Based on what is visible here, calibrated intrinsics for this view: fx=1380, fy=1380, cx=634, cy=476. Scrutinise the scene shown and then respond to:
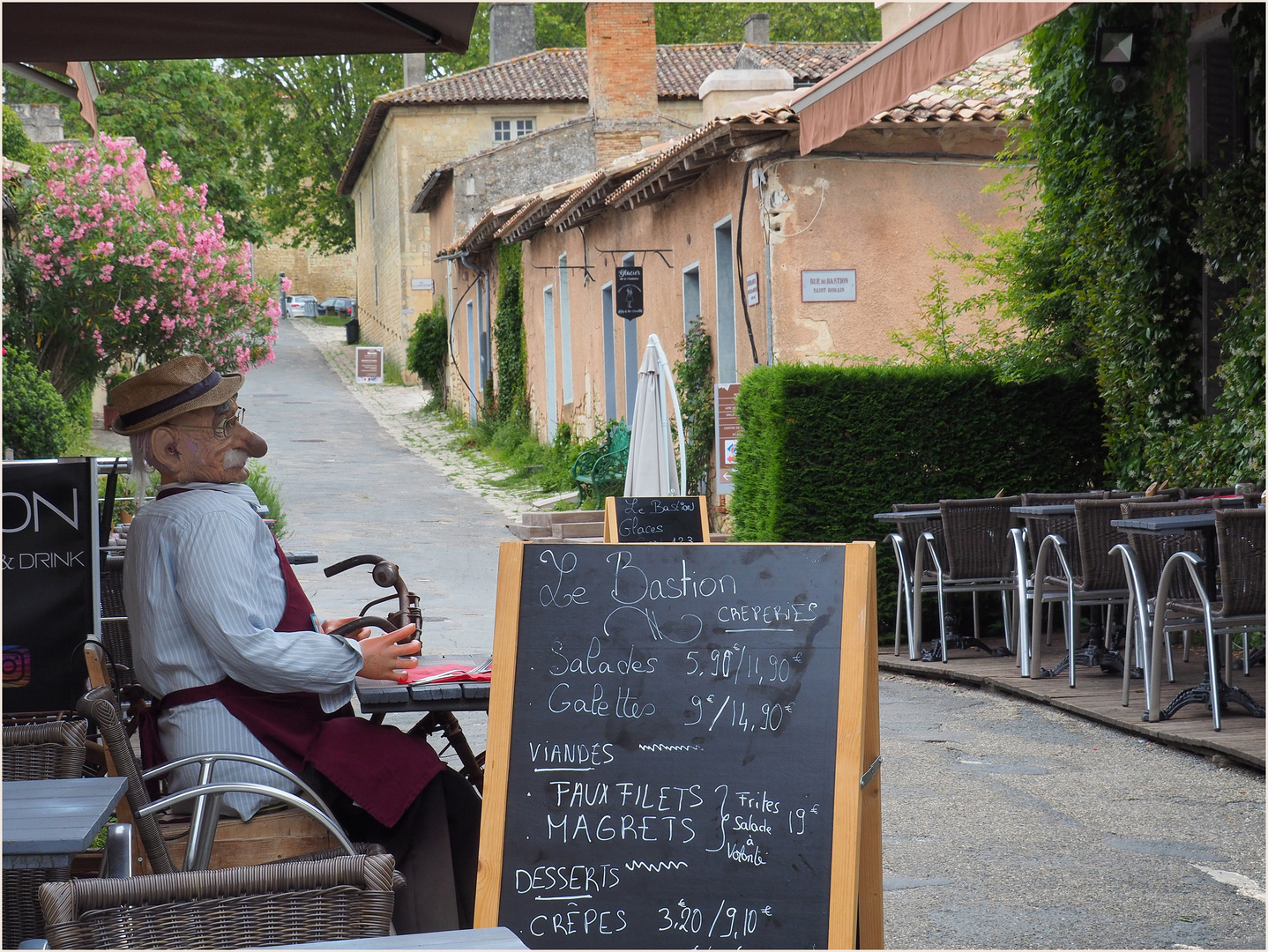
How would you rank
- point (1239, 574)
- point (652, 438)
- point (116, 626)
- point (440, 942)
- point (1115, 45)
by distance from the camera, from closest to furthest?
point (440, 942) → point (116, 626) → point (1239, 574) → point (1115, 45) → point (652, 438)

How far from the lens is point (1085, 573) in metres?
7.11

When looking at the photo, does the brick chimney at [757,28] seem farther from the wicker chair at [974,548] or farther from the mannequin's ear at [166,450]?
the mannequin's ear at [166,450]

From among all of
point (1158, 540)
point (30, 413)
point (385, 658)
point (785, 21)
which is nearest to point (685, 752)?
point (385, 658)

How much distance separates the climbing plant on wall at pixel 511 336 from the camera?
931 inches

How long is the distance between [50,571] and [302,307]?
5553 cm

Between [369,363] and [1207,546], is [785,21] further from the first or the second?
[1207,546]

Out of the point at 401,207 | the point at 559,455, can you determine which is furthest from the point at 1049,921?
the point at 401,207

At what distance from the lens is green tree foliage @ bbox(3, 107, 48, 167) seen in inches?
700

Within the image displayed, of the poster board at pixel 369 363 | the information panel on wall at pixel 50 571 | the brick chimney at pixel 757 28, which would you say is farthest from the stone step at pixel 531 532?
the poster board at pixel 369 363

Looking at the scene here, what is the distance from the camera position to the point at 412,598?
12.6 feet

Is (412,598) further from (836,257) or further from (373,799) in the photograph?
(836,257)

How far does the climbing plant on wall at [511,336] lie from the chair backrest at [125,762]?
20.8 m

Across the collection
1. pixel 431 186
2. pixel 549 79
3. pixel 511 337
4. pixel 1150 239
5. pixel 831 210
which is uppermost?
pixel 549 79

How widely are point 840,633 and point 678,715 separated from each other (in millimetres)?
398
